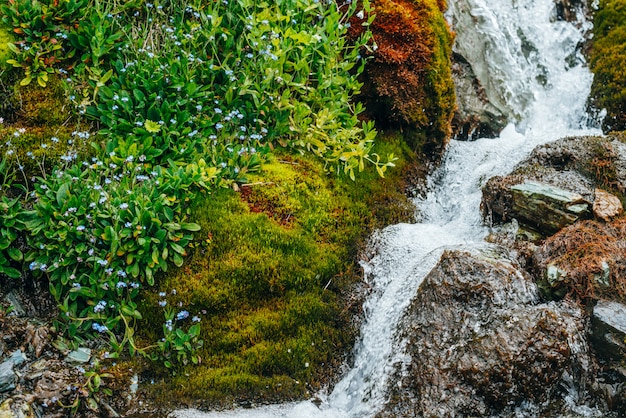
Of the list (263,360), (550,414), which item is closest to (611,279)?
(550,414)

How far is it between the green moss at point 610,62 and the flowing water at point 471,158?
0.74 feet

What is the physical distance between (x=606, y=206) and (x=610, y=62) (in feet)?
13.9

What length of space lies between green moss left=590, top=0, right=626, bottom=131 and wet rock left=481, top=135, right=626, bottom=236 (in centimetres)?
194

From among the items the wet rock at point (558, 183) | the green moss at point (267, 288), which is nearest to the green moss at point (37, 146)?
the green moss at point (267, 288)

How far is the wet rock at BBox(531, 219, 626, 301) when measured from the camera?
4965 mm

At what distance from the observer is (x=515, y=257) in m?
5.52

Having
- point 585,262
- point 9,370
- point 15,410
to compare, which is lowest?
point 15,410

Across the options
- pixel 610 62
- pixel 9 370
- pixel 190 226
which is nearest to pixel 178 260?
pixel 190 226

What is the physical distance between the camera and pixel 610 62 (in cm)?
889

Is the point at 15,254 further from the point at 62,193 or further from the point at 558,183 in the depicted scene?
the point at 558,183

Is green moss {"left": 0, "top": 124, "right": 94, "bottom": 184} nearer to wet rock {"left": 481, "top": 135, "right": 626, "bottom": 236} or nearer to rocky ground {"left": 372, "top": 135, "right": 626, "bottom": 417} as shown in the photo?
rocky ground {"left": 372, "top": 135, "right": 626, "bottom": 417}

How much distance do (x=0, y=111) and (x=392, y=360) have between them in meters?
4.54

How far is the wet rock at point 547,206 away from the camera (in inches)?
229

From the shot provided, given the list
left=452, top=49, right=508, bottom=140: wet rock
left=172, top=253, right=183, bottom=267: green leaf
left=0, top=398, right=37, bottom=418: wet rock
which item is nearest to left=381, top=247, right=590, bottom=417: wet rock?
left=172, top=253, right=183, bottom=267: green leaf
